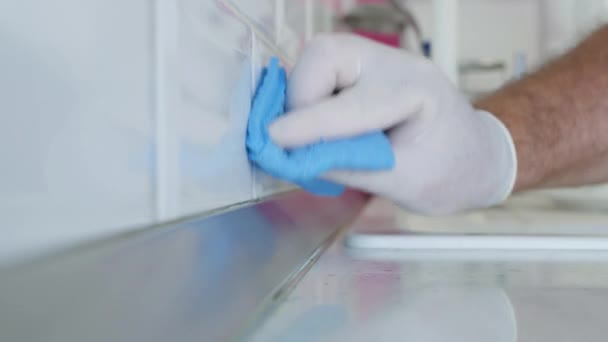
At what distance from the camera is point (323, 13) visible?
1.37 metres

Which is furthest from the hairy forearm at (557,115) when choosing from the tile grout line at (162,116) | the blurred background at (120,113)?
the tile grout line at (162,116)

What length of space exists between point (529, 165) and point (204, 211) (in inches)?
15.5

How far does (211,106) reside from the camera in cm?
40

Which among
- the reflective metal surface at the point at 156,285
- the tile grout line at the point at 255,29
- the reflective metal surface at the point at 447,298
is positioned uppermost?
the tile grout line at the point at 255,29

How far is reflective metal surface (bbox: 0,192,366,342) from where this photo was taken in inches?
7.2

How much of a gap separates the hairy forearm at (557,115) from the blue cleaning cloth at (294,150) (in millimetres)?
232

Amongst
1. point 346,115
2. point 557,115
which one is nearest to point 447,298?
point 346,115

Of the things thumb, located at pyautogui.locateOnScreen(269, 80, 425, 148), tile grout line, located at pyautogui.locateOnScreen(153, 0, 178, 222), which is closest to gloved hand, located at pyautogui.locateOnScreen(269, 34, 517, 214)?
thumb, located at pyautogui.locateOnScreen(269, 80, 425, 148)

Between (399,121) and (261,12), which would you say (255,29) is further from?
(399,121)

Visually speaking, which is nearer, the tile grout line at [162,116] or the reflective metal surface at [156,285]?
the reflective metal surface at [156,285]

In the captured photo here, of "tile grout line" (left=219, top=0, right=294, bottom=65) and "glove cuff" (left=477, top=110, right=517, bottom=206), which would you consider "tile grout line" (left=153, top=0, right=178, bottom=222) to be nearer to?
"tile grout line" (left=219, top=0, right=294, bottom=65)

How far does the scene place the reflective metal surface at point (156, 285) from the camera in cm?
18

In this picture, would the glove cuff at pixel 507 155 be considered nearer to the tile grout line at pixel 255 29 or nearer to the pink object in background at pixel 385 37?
the tile grout line at pixel 255 29

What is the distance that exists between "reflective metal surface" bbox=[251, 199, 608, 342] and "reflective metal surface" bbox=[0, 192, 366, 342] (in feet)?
0.07
